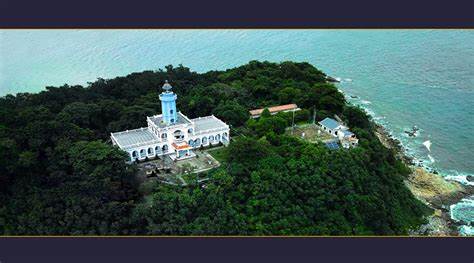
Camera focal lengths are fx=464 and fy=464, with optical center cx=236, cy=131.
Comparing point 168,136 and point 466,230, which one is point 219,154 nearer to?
point 168,136

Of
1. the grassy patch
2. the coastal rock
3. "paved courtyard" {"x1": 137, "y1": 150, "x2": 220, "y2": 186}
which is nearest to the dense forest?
the grassy patch

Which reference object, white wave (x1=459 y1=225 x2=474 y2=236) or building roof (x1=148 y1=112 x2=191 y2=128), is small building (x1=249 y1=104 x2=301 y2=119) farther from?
white wave (x1=459 y1=225 x2=474 y2=236)

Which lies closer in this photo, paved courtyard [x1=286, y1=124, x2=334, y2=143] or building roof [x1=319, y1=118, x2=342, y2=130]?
paved courtyard [x1=286, y1=124, x2=334, y2=143]

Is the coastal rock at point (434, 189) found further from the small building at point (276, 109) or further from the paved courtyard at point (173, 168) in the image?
the paved courtyard at point (173, 168)

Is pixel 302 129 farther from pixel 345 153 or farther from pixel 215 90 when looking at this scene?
pixel 215 90

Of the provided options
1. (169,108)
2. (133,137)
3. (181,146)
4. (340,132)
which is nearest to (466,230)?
(340,132)
